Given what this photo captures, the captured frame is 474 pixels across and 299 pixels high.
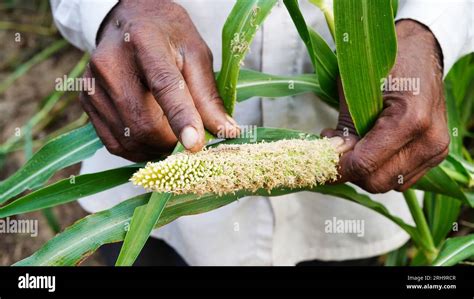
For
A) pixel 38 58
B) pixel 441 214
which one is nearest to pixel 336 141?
pixel 441 214

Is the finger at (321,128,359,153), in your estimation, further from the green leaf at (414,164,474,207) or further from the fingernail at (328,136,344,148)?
the green leaf at (414,164,474,207)

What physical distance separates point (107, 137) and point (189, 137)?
0.20 m

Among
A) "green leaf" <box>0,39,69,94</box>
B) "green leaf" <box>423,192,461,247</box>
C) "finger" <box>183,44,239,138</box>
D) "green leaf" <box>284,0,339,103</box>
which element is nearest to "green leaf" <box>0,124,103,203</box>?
"finger" <box>183,44,239,138</box>

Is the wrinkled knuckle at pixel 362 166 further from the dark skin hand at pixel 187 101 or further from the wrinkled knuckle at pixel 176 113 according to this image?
the wrinkled knuckle at pixel 176 113

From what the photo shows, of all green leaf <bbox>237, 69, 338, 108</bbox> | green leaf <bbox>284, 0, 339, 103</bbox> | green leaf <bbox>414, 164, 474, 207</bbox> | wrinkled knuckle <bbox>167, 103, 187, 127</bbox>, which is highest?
green leaf <bbox>284, 0, 339, 103</bbox>

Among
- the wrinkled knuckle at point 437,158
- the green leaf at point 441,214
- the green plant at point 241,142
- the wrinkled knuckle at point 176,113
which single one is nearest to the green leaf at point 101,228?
the green plant at point 241,142

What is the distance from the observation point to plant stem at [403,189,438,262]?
1.00 metres

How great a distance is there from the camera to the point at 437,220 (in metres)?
1.16

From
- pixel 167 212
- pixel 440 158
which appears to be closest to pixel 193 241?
pixel 167 212

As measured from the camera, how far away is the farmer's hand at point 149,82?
750 mm

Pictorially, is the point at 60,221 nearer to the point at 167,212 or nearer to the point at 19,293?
the point at 19,293

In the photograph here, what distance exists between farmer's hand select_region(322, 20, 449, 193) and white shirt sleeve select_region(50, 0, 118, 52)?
1.22ft

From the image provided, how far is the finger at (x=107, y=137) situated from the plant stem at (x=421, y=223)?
0.43 metres

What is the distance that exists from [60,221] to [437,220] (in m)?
1.13
